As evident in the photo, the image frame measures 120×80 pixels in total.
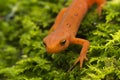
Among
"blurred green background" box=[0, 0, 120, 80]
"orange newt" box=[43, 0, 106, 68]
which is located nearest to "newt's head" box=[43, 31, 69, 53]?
"orange newt" box=[43, 0, 106, 68]

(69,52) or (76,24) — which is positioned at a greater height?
(76,24)

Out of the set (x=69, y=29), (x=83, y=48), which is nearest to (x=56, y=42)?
(x=83, y=48)

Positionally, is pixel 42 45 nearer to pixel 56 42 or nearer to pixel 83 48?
pixel 56 42

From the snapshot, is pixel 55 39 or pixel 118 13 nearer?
pixel 55 39

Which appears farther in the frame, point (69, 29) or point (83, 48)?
point (69, 29)

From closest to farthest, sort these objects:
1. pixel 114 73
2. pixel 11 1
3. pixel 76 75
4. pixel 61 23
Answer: pixel 114 73 → pixel 76 75 → pixel 61 23 → pixel 11 1

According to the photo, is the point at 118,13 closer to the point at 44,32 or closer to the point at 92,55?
the point at 92,55

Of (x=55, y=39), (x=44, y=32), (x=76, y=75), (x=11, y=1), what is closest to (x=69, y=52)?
(x=55, y=39)
